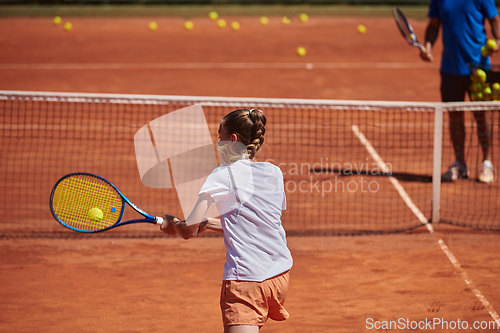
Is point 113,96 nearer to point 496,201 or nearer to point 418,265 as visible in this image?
point 418,265

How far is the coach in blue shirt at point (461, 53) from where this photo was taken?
7148 mm

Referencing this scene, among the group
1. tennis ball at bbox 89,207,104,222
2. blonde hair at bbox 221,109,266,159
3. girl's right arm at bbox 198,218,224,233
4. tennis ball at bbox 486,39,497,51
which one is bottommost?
tennis ball at bbox 89,207,104,222

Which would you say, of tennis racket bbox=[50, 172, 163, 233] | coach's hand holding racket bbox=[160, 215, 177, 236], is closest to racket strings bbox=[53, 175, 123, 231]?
tennis racket bbox=[50, 172, 163, 233]

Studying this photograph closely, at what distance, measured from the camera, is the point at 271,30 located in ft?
72.6

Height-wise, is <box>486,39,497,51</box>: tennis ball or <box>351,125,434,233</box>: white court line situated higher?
<box>486,39,497,51</box>: tennis ball

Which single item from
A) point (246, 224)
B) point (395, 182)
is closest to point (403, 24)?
point (395, 182)

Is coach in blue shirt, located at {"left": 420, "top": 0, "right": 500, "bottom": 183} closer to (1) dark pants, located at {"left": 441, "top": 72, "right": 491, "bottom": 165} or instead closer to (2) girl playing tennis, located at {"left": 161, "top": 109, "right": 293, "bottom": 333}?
(1) dark pants, located at {"left": 441, "top": 72, "right": 491, "bottom": 165}

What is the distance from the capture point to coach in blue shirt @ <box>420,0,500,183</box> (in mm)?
7148

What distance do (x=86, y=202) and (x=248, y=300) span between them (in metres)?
1.44

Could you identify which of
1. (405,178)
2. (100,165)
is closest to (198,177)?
(100,165)

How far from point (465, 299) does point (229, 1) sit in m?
22.5

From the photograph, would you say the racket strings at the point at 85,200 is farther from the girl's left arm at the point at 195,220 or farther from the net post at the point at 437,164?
the net post at the point at 437,164

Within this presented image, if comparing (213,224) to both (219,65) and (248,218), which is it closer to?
(248,218)

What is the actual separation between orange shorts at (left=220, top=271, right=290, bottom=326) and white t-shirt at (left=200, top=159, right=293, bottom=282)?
0.04 m
